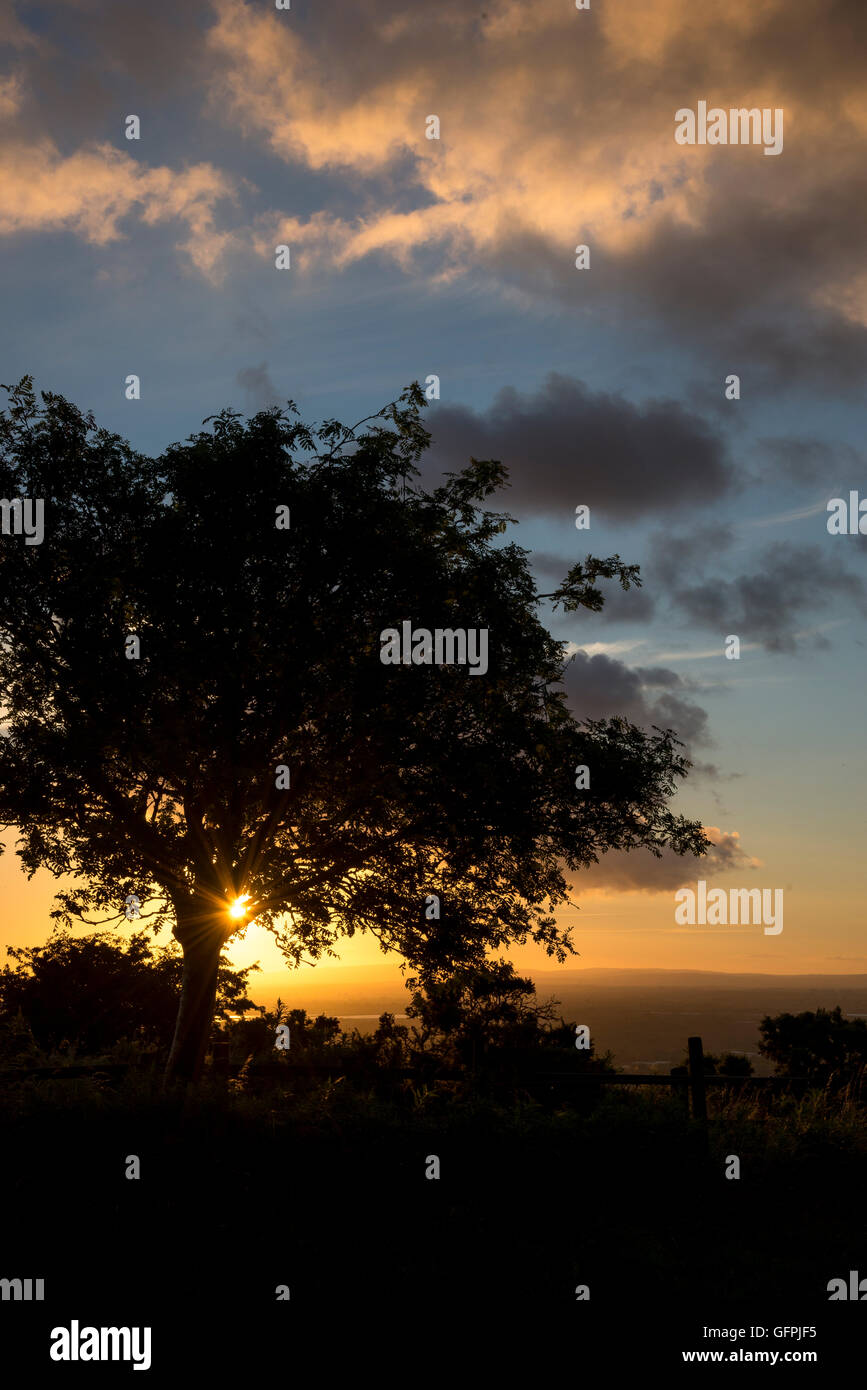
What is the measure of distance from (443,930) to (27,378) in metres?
14.3

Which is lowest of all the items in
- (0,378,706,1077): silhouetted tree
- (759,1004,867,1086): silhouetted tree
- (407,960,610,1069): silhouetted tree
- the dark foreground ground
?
(759,1004,867,1086): silhouetted tree

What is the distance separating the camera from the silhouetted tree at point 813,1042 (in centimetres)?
4298

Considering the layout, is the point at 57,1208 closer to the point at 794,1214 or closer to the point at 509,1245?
the point at 509,1245

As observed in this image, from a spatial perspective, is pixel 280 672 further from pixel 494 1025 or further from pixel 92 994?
pixel 92 994

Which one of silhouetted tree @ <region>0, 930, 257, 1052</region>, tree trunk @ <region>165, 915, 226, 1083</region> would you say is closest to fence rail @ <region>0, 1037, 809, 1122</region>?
tree trunk @ <region>165, 915, 226, 1083</region>

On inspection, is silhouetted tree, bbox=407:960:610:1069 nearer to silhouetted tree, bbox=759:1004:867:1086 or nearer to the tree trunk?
the tree trunk

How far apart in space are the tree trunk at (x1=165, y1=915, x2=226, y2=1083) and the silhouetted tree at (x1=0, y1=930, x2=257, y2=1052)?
51.0ft

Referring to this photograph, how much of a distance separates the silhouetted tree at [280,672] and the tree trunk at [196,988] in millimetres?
59

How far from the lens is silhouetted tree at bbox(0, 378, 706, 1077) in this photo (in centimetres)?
1703

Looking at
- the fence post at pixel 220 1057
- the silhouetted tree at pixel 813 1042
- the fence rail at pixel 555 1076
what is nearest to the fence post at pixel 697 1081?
the fence rail at pixel 555 1076

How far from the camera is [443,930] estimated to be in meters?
19.7

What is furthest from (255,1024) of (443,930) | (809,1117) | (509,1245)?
(509,1245)

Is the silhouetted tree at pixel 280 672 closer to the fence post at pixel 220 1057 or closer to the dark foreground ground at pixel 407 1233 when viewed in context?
the fence post at pixel 220 1057

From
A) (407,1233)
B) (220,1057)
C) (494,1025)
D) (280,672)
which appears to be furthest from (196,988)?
(494,1025)
